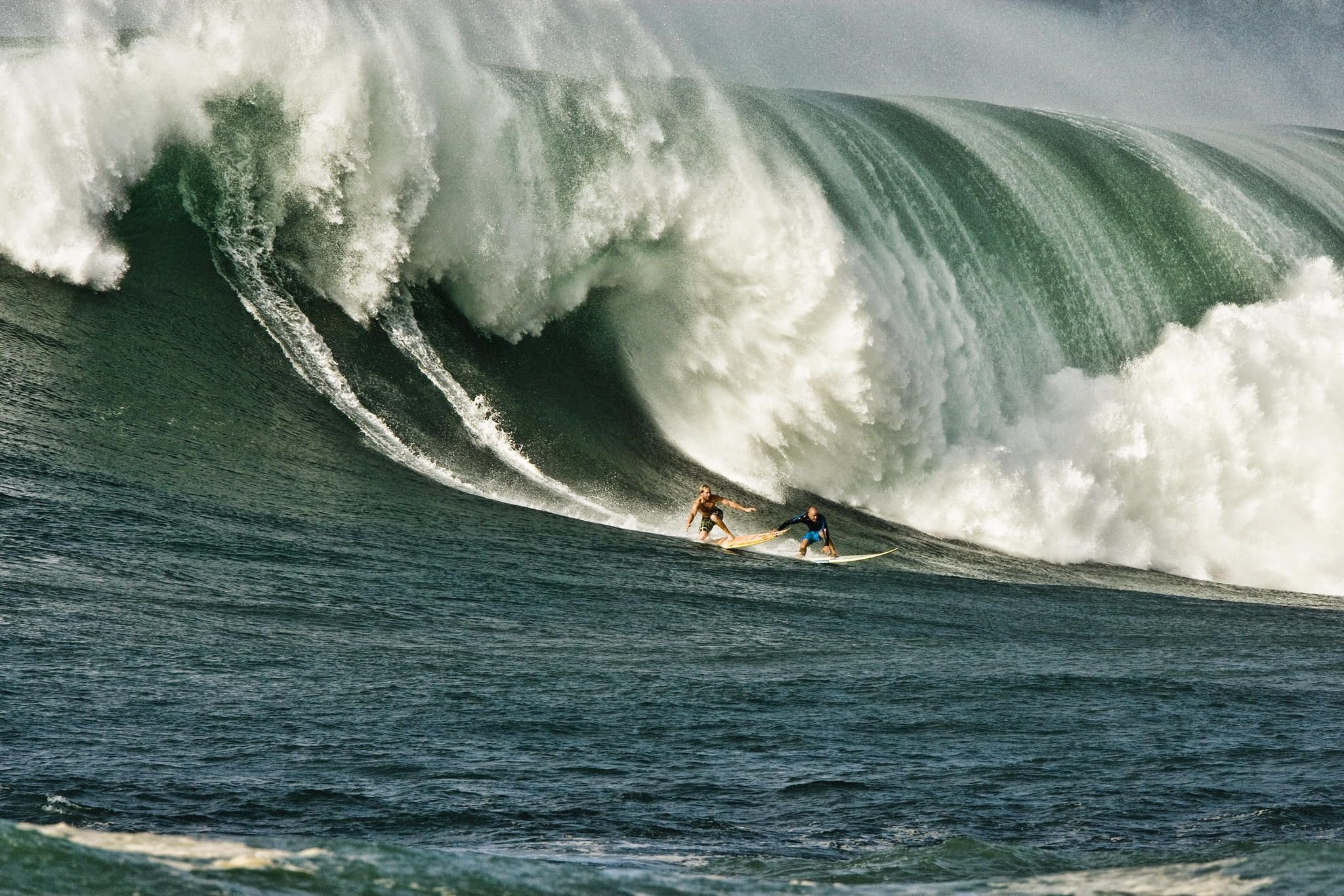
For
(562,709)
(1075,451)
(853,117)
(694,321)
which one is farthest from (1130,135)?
(562,709)

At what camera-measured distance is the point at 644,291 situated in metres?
15.1

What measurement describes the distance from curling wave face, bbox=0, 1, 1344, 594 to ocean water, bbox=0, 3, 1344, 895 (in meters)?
0.05

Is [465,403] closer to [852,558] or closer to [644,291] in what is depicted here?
[644,291]

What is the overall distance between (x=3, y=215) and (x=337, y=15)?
14.1 feet

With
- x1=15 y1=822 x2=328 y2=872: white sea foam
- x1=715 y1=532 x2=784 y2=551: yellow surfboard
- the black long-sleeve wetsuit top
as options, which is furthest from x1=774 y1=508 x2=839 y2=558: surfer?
x1=15 y1=822 x2=328 y2=872: white sea foam

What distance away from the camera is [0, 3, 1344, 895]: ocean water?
5.11 metres

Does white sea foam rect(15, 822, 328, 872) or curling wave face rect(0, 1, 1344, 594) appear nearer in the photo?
white sea foam rect(15, 822, 328, 872)

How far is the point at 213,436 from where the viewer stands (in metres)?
11.0

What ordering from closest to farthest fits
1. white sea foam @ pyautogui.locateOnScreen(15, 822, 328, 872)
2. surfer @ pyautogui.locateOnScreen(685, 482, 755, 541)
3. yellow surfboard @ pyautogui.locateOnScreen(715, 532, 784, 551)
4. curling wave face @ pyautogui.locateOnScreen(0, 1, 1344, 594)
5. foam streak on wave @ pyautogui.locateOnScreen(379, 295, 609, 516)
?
white sea foam @ pyautogui.locateOnScreen(15, 822, 328, 872), yellow surfboard @ pyautogui.locateOnScreen(715, 532, 784, 551), surfer @ pyautogui.locateOnScreen(685, 482, 755, 541), foam streak on wave @ pyautogui.locateOnScreen(379, 295, 609, 516), curling wave face @ pyautogui.locateOnScreen(0, 1, 1344, 594)

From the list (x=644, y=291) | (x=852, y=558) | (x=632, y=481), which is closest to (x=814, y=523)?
(x=852, y=558)

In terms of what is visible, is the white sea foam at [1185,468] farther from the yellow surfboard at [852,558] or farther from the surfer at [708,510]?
the surfer at [708,510]

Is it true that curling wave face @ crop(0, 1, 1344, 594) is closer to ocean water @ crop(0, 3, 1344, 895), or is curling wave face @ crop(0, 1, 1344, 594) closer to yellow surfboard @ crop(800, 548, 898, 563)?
ocean water @ crop(0, 3, 1344, 895)

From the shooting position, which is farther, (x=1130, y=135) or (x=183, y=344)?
(x=1130, y=135)

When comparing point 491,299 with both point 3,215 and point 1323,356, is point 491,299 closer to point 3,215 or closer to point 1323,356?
point 3,215
